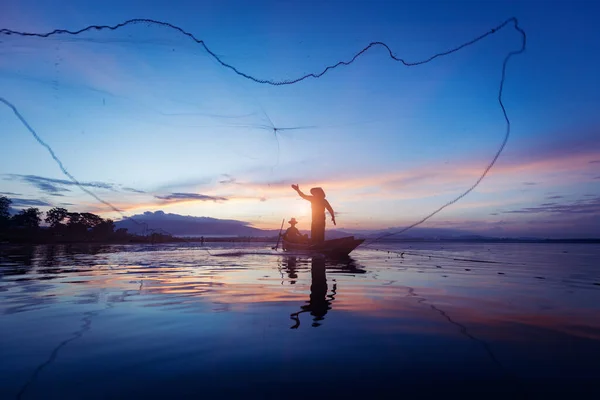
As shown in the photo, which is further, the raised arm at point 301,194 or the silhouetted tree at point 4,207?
the silhouetted tree at point 4,207

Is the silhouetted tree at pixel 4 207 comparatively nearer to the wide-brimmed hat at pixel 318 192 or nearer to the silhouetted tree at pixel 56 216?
the silhouetted tree at pixel 56 216

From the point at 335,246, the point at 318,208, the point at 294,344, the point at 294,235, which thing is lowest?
the point at 294,344

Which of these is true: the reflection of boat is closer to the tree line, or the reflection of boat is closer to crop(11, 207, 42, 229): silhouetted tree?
the tree line

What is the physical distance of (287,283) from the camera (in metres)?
11.7

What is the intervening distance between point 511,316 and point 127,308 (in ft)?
28.1

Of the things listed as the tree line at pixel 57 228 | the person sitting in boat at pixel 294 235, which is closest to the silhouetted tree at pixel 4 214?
the tree line at pixel 57 228

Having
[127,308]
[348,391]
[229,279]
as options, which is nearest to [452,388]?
[348,391]

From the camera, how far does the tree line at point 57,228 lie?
82688mm

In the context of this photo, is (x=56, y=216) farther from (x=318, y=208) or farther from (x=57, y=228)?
(x=318, y=208)

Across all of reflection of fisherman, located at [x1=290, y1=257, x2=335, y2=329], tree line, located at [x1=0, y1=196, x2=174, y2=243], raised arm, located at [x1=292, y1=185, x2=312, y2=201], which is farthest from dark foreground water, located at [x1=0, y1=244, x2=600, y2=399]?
tree line, located at [x1=0, y1=196, x2=174, y2=243]

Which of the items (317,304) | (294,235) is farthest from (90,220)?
(317,304)

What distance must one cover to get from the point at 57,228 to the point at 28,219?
24.2ft

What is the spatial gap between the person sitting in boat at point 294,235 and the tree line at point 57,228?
5695 cm

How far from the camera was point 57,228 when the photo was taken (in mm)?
99750
